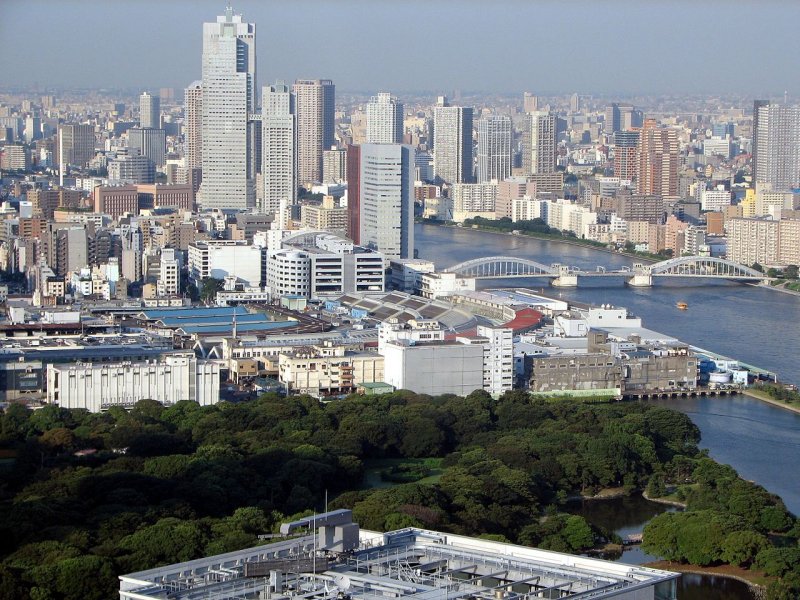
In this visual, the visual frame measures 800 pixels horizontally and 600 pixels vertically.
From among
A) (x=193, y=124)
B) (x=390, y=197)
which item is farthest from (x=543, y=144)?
(x=390, y=197)

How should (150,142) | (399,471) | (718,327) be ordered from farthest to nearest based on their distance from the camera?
(150,142) → (718,327) → (399,471)

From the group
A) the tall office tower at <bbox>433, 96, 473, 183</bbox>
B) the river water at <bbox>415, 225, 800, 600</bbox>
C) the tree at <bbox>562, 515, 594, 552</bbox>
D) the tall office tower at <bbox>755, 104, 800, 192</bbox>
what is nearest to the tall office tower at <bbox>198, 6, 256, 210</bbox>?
the river water at <bbox>415, 225, 800, 600</bbox>

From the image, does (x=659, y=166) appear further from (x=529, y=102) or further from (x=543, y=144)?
(x=529, y=102)

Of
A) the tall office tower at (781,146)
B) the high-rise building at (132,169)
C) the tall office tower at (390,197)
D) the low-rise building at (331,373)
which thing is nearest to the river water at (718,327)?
A: the tall office tower at (390,197)

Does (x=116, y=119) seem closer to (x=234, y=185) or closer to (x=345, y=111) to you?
(x=345, y=111)

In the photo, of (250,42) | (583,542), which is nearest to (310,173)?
(250,42)

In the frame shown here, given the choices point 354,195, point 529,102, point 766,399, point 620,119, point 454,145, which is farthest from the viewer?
point 529,102

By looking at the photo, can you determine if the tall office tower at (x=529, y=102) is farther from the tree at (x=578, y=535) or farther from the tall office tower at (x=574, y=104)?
the tree at (x=578, y=535)
